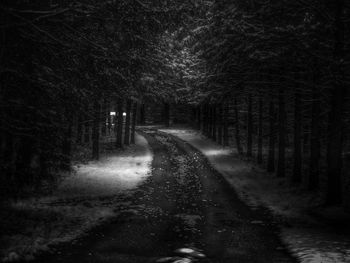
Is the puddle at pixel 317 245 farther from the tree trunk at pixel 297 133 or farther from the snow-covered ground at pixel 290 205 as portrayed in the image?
the tree trunk at pixel 297 133

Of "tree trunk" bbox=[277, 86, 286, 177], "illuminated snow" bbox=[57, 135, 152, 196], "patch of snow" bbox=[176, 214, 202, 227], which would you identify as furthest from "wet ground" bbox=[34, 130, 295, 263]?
"tree trunk" bbox=[277, 86, 286, 177]

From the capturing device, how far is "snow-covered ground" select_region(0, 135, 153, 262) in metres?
10.5

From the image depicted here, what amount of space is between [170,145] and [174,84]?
7016 mm

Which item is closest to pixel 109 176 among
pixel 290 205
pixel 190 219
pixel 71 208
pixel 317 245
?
pixel 71 208

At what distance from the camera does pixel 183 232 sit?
1242cm

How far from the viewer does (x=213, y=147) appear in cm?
3875

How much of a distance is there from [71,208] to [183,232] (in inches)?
176

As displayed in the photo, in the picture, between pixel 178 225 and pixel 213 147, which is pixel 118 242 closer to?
pixel 178 225

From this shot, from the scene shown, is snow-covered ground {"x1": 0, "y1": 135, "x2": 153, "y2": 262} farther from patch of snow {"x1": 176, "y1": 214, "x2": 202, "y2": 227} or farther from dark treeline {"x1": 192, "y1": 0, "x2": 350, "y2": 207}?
dark treeline {"x1": 192, "y1": 0, "x2": 350, "y2": 207}

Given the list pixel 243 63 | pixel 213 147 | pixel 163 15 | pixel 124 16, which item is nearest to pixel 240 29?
pixel 243 63

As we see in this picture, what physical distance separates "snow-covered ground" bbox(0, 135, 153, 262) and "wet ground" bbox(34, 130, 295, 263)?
0.54 metres

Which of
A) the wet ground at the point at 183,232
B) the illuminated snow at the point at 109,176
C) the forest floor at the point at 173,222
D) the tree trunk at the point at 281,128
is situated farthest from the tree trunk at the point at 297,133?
the illuminated snow at the point at 109,176

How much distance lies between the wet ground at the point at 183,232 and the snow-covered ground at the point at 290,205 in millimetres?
489

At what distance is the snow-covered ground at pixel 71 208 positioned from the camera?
10531 millimetres
